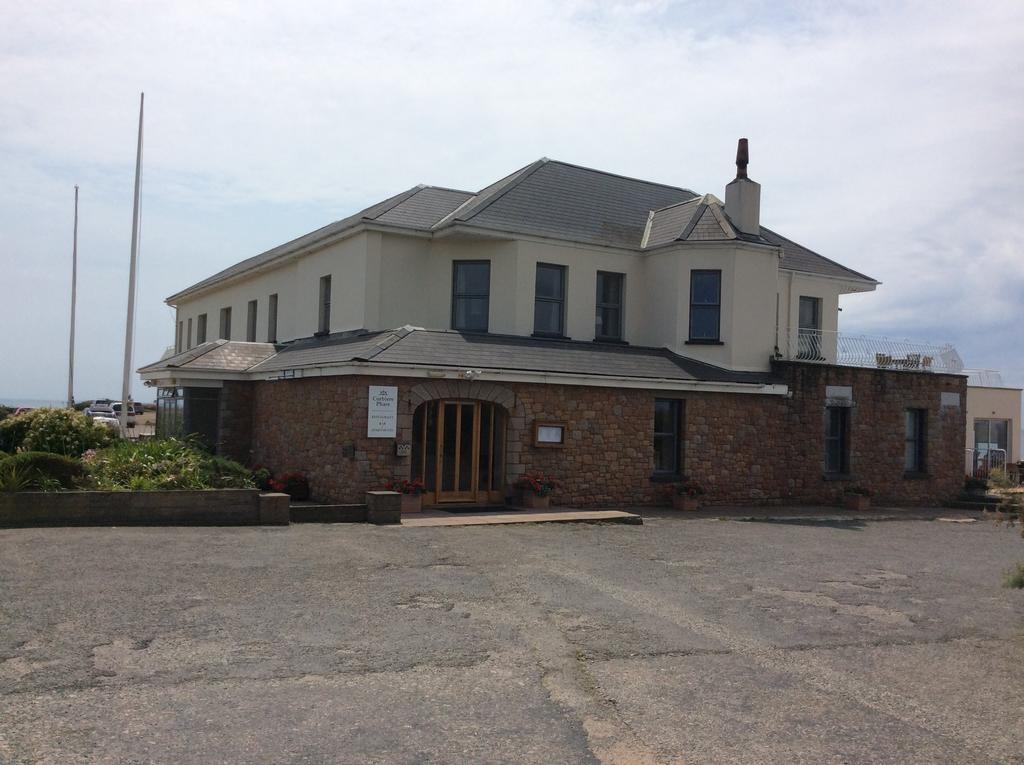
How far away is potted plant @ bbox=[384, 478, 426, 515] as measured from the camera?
16.5 meters

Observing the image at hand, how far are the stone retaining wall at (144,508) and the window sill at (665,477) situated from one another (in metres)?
8.25

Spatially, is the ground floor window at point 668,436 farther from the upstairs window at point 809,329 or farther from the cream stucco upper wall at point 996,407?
the cream stucco upper wall at point 996,407

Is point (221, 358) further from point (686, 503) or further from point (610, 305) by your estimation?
point (686, 503)

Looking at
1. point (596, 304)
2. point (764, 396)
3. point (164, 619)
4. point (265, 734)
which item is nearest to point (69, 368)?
point (596, 304)

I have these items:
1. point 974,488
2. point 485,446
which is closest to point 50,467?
point 485,446

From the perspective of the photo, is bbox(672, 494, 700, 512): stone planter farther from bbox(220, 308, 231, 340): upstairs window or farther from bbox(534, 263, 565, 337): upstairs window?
bbox(220, 308, 231, 340): upstairs window

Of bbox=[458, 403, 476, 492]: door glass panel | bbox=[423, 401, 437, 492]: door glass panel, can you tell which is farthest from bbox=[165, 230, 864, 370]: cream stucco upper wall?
bbox=[423, 401, 437, 492]: door glass panel

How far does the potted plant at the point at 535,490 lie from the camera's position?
1759cm

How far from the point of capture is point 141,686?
6.21 metres

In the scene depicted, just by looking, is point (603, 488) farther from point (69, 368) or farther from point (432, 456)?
point (69, 368)

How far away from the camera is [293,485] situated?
17.7 metres

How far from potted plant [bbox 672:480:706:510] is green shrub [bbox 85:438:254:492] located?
27.9 ft

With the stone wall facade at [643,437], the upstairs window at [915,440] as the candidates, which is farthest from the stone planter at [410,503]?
the upstairs window at [915,440]

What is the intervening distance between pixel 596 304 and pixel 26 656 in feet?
54.0
